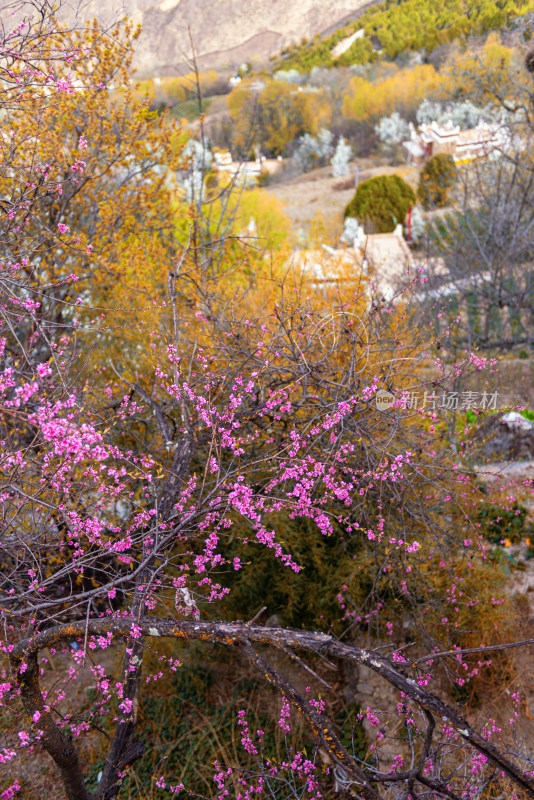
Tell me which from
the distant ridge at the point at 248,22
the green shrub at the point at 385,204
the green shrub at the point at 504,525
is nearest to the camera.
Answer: the green shrub at the point at 504,525

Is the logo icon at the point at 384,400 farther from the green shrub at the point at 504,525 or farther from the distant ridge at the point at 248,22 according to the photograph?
the distant ridge at the point at 248,22

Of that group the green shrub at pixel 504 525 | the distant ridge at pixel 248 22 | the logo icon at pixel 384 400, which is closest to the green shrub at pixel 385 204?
the green shrub at pixel 504 525

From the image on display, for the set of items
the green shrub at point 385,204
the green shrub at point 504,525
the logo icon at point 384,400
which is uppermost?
the logo icon at point 384,400

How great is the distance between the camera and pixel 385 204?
2331 cm

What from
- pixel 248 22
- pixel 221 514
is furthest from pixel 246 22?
pixel 221 514

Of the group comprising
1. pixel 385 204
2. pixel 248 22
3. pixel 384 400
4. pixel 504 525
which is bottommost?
pixel 504 525

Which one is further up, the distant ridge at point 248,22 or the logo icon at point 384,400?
the distant ridge at point 248,22

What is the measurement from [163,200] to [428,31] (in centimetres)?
6108

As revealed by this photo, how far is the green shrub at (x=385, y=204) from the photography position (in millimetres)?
23316

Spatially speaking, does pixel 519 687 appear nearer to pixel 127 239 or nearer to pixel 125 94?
pixel 127 239

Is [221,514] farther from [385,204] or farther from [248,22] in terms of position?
[248,22]

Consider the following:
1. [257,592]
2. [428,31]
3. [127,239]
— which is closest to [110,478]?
[257,592]

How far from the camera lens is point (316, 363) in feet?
11.1

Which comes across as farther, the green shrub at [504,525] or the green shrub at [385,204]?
the green shrub at [385,204]
